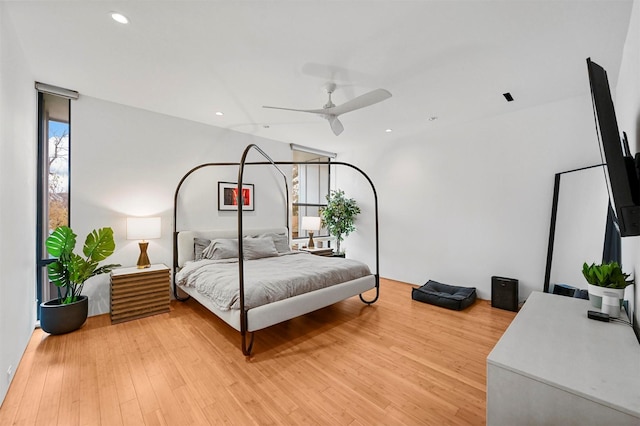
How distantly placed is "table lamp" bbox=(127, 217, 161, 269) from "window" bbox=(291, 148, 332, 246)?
10.0 feet

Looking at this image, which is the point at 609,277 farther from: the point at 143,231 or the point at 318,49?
the point at 143,231

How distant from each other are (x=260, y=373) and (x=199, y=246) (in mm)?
2474

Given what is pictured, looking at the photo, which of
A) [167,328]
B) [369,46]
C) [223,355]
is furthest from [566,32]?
[167,328]

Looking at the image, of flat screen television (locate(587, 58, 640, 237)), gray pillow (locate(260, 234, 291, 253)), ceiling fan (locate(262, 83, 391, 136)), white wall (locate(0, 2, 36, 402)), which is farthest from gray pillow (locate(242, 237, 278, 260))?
flat screen television (locate(587, 58, 640, 237))

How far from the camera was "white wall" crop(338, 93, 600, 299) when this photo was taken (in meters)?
3.57

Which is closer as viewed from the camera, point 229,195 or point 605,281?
point 605,281

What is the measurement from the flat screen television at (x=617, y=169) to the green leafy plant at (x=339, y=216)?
179 inches

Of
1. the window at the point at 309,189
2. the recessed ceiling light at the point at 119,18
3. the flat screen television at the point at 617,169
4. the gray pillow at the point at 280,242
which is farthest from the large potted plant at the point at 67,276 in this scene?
the flat screen television at the point at 617,169

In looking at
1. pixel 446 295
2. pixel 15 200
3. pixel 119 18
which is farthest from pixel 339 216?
pixel 15 200

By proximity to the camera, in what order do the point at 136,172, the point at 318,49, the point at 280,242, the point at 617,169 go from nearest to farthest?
the point at 617,169
the point at 318,49
the point at 136,172
the point at 280,242

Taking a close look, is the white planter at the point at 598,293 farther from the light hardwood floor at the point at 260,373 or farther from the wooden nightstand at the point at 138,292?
the wooden nightstand at the point at 138,292

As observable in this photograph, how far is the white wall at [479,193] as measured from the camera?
357cm

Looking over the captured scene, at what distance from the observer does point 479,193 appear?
13.9 ft

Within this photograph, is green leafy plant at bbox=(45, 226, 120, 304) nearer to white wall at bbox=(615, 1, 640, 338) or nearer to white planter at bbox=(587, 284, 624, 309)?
white planter at bbox=(587, 284, 624, 309)
